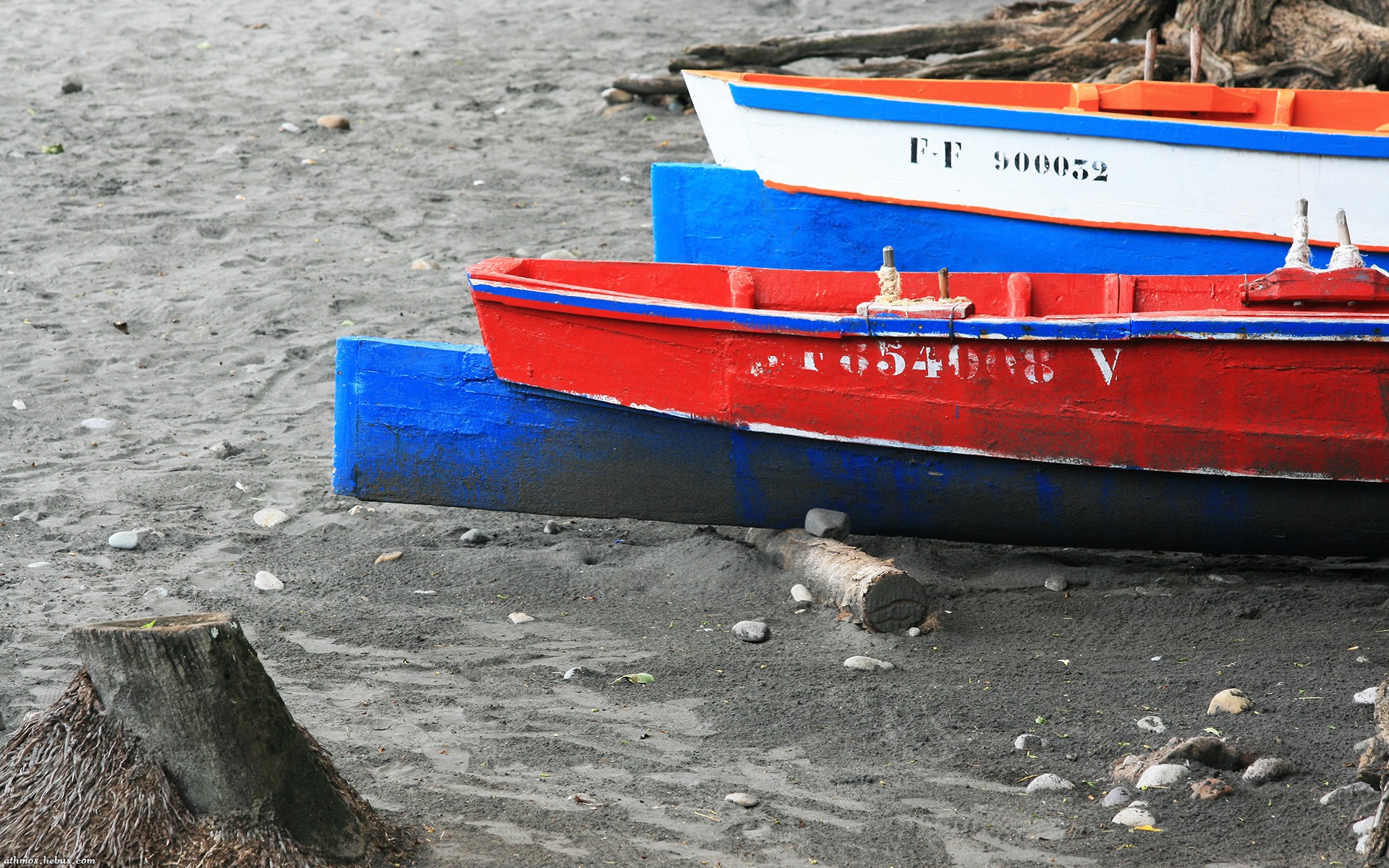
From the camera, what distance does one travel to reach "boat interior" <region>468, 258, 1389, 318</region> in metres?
4.95

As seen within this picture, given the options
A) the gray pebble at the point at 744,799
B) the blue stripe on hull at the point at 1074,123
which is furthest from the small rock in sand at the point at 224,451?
the gray pebble at the point at 744,799

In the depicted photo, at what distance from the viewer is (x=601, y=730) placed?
343 cm

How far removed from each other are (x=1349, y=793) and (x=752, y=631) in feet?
5.47

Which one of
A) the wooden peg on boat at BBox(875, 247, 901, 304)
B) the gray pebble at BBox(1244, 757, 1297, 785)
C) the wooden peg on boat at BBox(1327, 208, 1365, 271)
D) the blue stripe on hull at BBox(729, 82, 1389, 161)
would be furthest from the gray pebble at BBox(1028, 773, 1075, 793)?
the blue stripe on hull at BBox(729, 82, 1389, 161)

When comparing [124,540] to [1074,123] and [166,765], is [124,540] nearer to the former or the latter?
[166,765]

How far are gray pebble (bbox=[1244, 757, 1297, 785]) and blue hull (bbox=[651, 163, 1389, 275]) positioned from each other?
3.15 meters

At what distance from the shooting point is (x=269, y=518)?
4953 millimetres

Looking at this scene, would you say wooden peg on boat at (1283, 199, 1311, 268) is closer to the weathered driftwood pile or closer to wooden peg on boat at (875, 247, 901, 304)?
wooden peg on boat at (875, 247, 901, 304)

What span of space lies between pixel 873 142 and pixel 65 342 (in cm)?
414

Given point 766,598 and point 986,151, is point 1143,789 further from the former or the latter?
point 986,151

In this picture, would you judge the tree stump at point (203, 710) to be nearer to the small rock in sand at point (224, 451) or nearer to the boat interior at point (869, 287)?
the boat interior at point (869, 287)

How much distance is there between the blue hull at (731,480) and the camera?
427cm

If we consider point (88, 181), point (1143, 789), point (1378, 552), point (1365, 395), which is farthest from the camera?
point (88, 181)

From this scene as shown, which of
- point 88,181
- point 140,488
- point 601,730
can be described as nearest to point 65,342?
point 140,488
